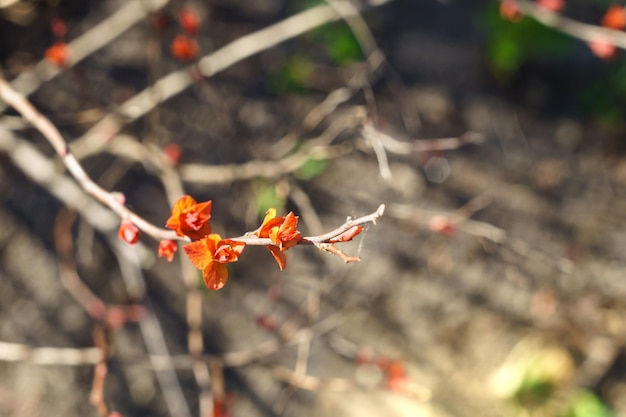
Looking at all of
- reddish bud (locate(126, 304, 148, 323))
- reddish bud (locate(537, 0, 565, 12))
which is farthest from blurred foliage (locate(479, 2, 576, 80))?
reddish bud (locate(126, 304, 148, 323))

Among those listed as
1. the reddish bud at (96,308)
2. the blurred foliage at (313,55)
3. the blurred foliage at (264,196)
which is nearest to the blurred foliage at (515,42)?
the blurred foliage at (313,55)

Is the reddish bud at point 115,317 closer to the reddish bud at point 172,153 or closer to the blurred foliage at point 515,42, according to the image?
the reddish bud at point 172,153

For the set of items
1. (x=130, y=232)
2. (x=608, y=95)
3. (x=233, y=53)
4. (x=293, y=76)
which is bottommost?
(x=608, y=95)

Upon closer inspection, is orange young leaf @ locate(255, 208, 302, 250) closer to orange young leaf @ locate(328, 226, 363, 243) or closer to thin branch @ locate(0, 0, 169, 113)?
orange young leaf @ locate(328, 226, 363, 243)

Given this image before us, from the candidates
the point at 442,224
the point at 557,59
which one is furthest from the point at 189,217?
the point at 557,59

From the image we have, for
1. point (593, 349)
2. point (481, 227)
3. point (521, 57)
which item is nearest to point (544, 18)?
point (521, 57)

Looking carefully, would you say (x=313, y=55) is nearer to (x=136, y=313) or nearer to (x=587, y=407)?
(x=136, y=313)

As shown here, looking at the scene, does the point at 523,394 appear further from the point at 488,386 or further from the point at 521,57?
the point at 521,57
